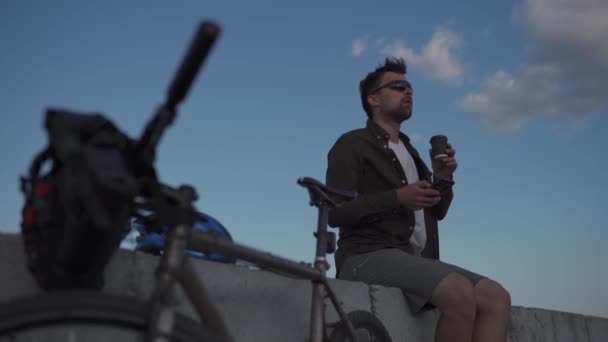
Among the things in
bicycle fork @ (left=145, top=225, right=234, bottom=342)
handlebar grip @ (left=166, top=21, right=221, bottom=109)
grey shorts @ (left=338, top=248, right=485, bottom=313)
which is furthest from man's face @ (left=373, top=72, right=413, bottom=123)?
handlebar grip @ (left=166, top=21, right=221, bottom=109)

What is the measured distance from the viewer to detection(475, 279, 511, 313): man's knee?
10.4 feet

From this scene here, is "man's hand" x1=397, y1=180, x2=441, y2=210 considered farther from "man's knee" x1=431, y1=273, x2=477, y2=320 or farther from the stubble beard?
the stubble beard

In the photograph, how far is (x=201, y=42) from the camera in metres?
1.36

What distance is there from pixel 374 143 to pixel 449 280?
1013 millimetres

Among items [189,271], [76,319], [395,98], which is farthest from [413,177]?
[76,319]

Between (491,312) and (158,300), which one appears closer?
(158,300)

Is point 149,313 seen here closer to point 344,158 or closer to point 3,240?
point 3,240

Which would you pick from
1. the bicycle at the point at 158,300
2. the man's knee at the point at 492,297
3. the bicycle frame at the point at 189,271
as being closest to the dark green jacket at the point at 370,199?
the man's knee at the point at 492,297

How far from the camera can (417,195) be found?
10.7 feet

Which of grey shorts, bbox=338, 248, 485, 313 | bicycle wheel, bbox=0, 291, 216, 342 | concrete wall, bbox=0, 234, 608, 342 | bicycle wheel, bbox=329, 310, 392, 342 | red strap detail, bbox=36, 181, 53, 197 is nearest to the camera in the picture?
bicycle wheel, bbox=0, 291, 216, 342

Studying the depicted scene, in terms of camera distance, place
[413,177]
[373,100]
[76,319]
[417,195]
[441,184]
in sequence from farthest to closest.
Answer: [373,100] → [413,177] → [441,184] → [417,195] → [76,319]

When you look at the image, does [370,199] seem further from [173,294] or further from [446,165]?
[173,294]

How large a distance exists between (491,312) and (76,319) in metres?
2.40

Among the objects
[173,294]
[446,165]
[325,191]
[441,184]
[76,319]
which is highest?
[446,165]
